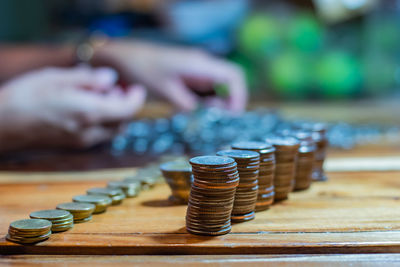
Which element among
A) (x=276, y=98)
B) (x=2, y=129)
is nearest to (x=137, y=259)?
(x=2, y=129)

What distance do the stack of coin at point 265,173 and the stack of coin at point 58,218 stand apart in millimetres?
357

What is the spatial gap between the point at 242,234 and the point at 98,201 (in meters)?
0.32

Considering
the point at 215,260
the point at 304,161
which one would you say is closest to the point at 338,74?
the point at 304,161

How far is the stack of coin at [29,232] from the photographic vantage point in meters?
0.77

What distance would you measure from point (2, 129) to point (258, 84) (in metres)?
3.43

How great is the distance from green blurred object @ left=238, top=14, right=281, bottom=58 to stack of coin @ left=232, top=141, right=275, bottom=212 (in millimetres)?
3684

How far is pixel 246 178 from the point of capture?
88 centimetres

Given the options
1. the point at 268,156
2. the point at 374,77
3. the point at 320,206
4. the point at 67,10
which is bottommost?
the point at 320,206

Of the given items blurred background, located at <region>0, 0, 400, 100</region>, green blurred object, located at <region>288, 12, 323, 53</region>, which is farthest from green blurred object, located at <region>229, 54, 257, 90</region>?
green blurred object, located at <region>288, 12, 323, 53</region>

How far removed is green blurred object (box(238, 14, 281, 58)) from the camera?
4.51m

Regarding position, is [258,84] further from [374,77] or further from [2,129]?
[2,129]

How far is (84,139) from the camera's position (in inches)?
67.2

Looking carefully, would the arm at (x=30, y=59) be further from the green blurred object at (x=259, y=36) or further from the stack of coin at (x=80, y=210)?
the green blurred object at (x=259, y=36)

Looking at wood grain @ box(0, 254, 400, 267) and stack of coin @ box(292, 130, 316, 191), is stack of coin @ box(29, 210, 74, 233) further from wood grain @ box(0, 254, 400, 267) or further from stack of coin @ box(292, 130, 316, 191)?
stack of coin @ box(292, 130, 316, 191)
